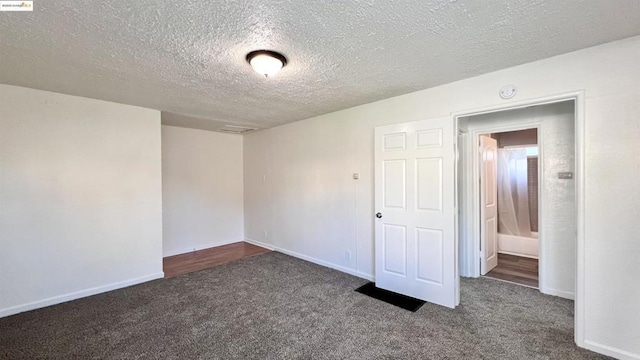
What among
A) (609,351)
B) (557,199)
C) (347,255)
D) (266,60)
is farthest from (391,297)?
(266,60)

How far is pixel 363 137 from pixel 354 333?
2.44m

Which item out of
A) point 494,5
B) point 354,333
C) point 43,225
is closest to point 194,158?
point 43,225

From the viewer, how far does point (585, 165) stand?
2.18 metres

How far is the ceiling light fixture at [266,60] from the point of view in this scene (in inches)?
84.4

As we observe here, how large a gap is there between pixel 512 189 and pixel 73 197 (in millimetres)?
7212

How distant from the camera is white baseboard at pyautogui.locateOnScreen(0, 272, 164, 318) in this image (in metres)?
2.88

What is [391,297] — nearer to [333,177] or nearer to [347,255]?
[347,255]

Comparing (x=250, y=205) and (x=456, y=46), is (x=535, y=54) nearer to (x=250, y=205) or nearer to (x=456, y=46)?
(x=456, y=46)

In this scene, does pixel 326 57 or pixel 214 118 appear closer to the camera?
pixel 326 57

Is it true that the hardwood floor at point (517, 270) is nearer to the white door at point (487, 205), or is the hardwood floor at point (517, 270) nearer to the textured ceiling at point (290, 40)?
the white door at point (487, 205)

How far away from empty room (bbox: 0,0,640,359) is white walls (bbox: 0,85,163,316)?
0.06ft

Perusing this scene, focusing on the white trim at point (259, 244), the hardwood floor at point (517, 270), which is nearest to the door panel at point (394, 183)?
the hardwood floor at point (517, 270)

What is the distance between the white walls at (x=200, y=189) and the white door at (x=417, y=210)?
3.68 m

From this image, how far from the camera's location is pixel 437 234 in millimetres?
2986
